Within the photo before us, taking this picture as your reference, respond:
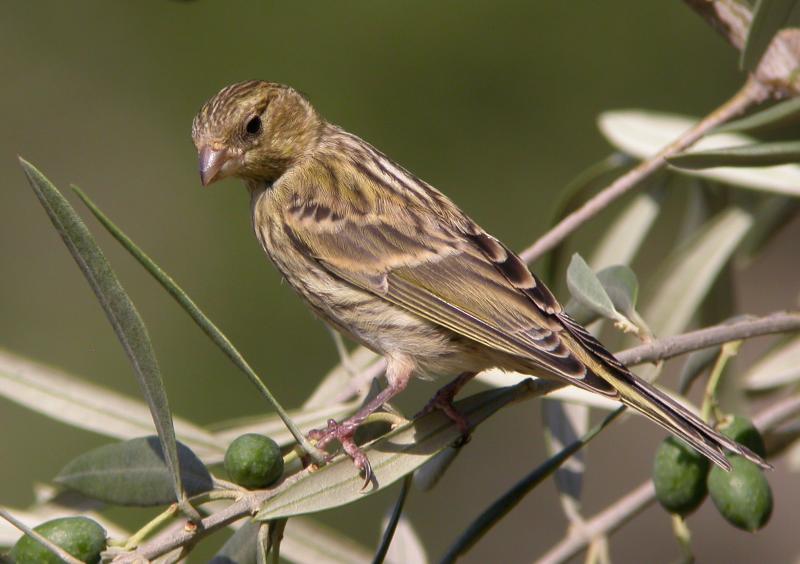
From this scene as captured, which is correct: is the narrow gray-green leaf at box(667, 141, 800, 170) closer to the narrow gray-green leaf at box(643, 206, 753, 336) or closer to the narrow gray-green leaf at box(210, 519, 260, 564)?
the narrow gray-green leaf at box(643, 206, 753, 336)

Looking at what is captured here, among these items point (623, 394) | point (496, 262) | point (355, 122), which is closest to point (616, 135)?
point (496, 262)

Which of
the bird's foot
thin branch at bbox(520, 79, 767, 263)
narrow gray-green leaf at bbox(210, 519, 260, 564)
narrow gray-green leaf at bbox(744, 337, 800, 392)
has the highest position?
thin branch at bbox(520, 79, 767, 263)

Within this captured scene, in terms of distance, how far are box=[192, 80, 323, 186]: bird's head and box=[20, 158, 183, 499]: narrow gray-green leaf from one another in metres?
1.40

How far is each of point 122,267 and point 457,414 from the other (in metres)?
5.13

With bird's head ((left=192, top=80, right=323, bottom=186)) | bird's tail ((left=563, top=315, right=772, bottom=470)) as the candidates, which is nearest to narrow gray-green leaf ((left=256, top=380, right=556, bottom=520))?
bird's tail ((left=563, top=315, right=772, bottom=470))

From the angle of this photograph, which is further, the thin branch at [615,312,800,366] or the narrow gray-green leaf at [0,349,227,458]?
the narrow gray-green leaf at [0,349,227,458]

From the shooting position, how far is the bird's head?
3285 millimetres

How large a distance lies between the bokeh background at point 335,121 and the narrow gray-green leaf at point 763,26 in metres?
4.06

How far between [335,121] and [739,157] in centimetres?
459

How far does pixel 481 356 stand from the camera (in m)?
2.88

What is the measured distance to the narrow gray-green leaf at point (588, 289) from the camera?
232 cm

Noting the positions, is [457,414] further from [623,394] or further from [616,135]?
[616,135]

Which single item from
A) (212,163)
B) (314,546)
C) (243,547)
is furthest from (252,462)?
(212,163)

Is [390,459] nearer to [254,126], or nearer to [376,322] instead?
[376,322]
